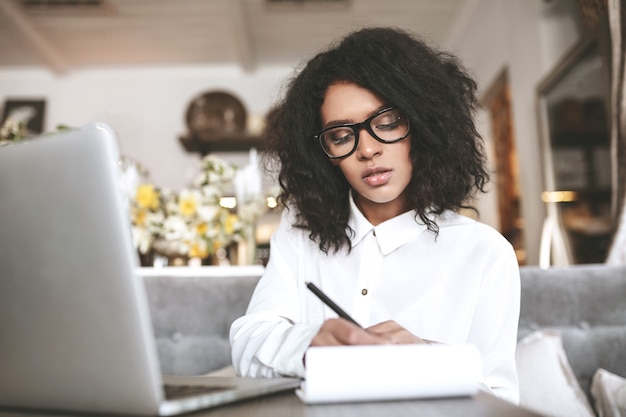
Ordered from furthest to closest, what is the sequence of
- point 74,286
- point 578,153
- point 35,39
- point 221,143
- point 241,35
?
point 221,143 → point 35,39 → point 241,35 → point 578,153 → point 74,286

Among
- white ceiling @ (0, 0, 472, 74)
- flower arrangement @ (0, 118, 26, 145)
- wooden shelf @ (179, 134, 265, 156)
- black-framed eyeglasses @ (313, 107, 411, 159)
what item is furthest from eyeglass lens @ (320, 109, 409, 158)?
wooden shelf @ (179, 134, 265, 156)

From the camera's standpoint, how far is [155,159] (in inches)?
198

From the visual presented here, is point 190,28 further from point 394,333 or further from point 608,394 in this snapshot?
point 394,333

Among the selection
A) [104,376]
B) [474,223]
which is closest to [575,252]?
[474,223]

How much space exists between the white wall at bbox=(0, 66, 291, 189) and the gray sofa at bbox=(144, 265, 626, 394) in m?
3.64

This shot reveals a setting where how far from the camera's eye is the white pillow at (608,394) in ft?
4.05

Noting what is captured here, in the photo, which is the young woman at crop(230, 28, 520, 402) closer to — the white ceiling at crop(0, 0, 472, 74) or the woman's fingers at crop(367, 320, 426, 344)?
the woman's fingers at crop(367, 320, 426, 344)

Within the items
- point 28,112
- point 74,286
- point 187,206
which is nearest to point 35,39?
point 28,112

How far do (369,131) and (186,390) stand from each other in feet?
2.14

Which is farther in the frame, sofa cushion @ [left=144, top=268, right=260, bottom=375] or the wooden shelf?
the wooden shelf

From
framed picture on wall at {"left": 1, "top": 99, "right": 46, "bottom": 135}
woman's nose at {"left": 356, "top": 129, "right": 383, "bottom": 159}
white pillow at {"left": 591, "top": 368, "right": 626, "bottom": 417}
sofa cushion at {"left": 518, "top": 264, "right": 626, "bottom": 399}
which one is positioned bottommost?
white pillow at {"left": 591, "top": 368, "right": 626, "bottom": 417}

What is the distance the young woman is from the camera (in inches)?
38.5

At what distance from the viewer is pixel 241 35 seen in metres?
4.25

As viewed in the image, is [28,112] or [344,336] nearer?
[344,336]
